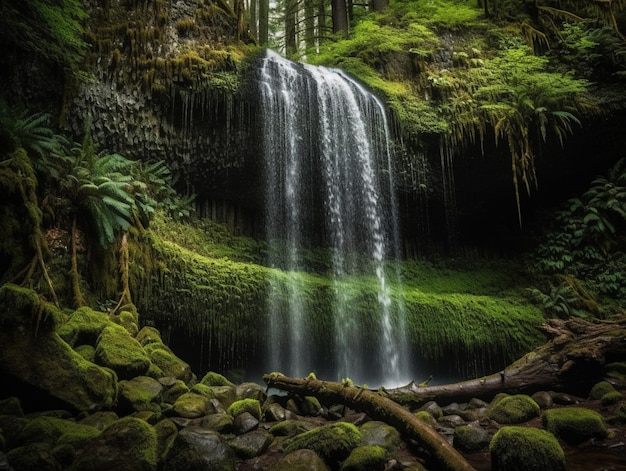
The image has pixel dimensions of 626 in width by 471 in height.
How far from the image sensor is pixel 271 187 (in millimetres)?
9477

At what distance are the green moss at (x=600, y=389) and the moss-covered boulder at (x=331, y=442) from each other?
3397mm

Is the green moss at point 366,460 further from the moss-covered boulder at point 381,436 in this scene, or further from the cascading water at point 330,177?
the cascading water at point 330,177

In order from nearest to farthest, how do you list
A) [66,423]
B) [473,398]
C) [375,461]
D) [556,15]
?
1. [375,461]
2. [66,423]
3. [473,398]
4. [556,15]

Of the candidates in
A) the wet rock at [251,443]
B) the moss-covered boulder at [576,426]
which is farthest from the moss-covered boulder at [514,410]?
the wet rock at [251,443]

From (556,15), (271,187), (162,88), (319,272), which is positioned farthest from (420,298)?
(556,15)

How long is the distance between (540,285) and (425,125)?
204 inches

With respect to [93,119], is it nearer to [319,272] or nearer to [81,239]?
[81,239]

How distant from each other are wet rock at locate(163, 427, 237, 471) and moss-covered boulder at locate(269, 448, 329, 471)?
37 cm

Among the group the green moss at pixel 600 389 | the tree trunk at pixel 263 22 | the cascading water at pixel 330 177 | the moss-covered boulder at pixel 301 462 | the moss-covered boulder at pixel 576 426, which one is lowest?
the green moss at pixel 600 389

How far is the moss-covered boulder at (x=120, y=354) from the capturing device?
4.42 metres

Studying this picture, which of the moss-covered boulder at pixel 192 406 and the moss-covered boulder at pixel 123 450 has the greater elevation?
the moss-covered boulder at pixel 123 450

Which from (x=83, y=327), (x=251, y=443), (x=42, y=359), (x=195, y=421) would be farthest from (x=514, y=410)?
(x=83, y=327)

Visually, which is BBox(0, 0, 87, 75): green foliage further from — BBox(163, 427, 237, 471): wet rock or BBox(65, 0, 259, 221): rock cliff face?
BBox(163, 427, 237, 471): wet rock

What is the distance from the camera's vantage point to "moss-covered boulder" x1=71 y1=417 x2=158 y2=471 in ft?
9.21
